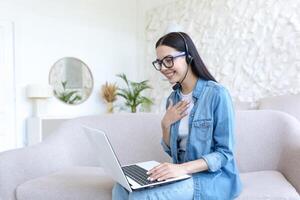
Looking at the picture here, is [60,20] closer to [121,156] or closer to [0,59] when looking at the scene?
[0,59]

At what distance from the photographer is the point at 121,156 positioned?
7.10 ft

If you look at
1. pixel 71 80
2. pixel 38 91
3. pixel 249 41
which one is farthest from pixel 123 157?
pixel 71 80

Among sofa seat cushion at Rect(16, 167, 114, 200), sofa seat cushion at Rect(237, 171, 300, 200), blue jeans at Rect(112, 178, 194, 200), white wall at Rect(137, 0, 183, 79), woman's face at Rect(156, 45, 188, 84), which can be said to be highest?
white wall at Rect(137, 0, 183, 79)

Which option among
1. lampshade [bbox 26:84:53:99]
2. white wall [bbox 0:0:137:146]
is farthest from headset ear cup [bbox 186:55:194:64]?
white wall [bbox 0:0:137:146]

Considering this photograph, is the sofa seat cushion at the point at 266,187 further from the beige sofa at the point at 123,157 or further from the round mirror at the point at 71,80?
the round mirror at the point at 71,80

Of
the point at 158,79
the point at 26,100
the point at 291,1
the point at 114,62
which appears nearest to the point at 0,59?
the point at 26,100

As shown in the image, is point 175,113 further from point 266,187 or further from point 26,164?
point 26,164

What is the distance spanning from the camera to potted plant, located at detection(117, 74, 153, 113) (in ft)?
16.8

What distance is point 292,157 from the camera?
1840mm

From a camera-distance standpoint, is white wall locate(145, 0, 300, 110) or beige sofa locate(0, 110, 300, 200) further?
white wall locate(145, 0, 300, 110)

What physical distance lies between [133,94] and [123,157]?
9.97 ft

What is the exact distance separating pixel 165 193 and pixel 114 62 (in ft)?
14.0

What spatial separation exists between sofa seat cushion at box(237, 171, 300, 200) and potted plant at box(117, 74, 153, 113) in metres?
3.37

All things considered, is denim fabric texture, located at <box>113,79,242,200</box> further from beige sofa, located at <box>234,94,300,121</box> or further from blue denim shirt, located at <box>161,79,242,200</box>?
beige sofa, located at <box>234,94,300,121</box>
